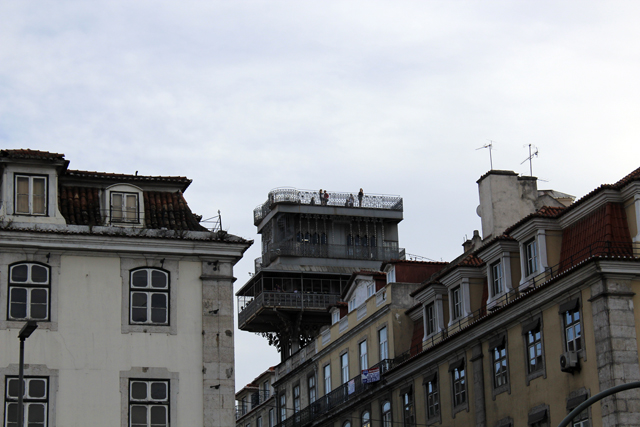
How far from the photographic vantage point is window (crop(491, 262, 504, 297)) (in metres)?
43.5

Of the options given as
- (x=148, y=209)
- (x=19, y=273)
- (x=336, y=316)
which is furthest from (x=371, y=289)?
(x=19, y=273)

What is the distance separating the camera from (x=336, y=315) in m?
61.0

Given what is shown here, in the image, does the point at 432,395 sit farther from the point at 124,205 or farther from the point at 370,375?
the point at 124,205

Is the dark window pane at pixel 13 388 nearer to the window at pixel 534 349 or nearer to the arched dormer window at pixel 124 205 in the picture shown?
the arched dormer window at pixel 124 205

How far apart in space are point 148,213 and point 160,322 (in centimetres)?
365

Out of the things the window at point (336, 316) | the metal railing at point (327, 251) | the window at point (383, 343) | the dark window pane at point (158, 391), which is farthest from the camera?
the metal railing at point (327, 251)

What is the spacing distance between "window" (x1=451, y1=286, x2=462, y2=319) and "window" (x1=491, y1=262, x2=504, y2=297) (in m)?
2.87

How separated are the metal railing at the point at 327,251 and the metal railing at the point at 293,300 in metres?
3.35

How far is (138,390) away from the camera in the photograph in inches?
1302

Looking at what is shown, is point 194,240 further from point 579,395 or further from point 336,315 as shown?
point 336,315

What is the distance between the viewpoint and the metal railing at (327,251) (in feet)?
267

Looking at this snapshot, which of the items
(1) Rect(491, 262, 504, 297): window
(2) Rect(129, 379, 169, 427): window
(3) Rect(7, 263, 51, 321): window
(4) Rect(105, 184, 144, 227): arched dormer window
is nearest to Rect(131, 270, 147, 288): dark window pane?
(4) Rect(105, 184, 144, 227): arched dormer window

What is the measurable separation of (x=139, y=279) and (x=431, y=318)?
18.6m

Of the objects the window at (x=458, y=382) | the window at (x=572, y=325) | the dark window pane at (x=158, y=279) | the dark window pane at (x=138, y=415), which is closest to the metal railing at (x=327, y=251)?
the window at (x=458, y=382)
